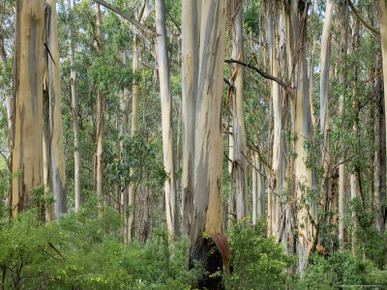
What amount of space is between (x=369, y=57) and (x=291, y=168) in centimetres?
436

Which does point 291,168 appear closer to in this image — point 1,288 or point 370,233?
point 370,233

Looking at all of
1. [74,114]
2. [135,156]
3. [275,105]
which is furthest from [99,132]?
[275,105]

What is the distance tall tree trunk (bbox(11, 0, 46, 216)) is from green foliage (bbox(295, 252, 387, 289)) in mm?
3411

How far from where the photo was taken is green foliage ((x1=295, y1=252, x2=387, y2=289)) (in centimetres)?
664

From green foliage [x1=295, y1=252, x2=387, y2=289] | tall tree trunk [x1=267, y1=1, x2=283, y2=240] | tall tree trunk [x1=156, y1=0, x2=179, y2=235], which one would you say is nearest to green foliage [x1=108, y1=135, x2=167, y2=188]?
tall tree trunk [x1=156, y1=0, x2=179, y2=235]

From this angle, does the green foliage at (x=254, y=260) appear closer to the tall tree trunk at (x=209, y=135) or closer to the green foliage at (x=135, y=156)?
the tall tree trunk at (x=209, y=135)

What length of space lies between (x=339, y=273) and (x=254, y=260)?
272cm

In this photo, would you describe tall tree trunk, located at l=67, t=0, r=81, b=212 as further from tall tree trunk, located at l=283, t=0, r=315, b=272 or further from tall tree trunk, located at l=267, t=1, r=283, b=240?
tall tree trunk, located at l=283, t=0, r=315, b=272

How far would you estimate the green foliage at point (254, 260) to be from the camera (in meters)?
5.91

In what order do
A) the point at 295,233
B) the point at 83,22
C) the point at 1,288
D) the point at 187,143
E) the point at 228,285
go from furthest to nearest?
the point at 83,22 → the point at 295,233 → the point at 187,143 → the point at 228,285 → the point at 1,288

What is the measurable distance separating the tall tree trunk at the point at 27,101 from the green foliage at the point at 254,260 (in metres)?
2.49

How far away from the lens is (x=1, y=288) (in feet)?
14.0

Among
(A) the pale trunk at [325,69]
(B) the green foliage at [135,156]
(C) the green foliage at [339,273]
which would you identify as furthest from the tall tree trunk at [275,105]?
(C) the green foliage at [339,273]

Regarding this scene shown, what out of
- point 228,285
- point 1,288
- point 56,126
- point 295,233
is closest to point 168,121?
point 56,126
